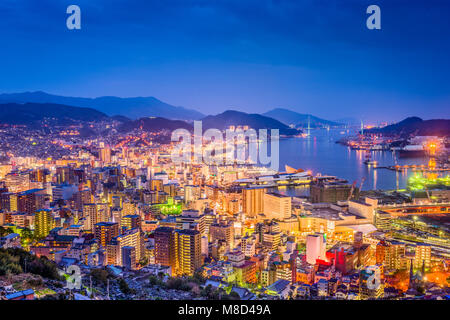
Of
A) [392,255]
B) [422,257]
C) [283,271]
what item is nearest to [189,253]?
[283,271]

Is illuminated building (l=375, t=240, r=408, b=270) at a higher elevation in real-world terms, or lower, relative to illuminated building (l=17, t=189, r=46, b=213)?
lower

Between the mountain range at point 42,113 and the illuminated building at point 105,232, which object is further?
the mountain range at point 42,113

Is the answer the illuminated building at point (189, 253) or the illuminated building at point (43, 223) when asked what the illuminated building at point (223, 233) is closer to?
the illuminated building at point (189, 253)

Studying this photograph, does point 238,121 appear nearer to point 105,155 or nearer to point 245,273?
point 105,155

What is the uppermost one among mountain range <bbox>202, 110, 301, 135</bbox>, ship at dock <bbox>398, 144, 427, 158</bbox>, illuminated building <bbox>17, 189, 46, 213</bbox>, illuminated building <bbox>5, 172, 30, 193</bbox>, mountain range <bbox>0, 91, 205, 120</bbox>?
mountain range <bbox>0, 91, 205, 120</bbox>

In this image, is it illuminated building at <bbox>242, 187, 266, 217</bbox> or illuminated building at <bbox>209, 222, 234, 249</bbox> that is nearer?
illuminated building at <bbox>209, 222, 234, 249</bbox>

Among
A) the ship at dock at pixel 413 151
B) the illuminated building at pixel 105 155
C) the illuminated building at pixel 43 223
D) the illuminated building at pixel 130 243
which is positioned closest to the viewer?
the illuminated building at pixel 130 243

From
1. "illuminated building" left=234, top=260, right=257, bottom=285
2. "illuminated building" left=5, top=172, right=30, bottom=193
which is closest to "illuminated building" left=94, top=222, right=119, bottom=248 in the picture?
"illuminated building" left=234, top=260, right=257, bottom=285

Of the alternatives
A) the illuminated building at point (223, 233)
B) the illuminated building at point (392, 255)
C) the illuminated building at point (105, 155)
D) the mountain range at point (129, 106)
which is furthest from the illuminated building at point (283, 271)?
the illuminated building at point (105, 155)

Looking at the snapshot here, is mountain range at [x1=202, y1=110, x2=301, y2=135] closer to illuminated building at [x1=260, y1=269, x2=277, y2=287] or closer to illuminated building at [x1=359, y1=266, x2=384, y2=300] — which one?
illuminated building at [x1=260, y1=269, x2=277, y2=287]
